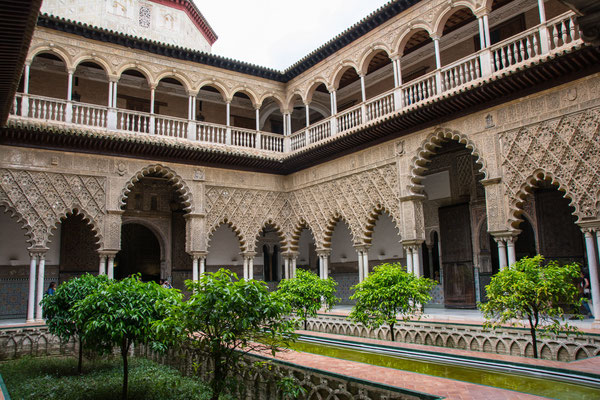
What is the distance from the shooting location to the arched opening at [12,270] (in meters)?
12.9

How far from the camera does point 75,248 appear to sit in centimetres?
1424

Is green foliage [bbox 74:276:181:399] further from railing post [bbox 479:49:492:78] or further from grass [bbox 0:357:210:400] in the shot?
railing post [bbox 479:49:492:78]

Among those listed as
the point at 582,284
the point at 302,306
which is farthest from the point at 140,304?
the point at 582,284

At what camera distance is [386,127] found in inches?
453

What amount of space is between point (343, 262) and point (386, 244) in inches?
84.0

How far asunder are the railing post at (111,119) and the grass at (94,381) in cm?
588

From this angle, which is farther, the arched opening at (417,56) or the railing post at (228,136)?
the railing post at (228,136)

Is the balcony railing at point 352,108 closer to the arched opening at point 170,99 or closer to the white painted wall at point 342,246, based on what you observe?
the arched opening at point 170,99

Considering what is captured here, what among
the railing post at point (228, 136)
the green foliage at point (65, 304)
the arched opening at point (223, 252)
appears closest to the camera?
the green foliage at point (65, 304)

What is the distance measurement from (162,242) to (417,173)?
28.9 feet

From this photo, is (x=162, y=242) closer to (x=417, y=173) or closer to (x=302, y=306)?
(x=302, y=306)

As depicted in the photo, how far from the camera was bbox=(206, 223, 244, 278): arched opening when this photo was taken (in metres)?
16.4

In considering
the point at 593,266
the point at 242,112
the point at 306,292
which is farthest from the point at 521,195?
the point at 242,112

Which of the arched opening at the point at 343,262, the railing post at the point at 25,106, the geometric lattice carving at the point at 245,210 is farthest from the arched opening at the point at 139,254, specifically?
the arched opening at the point at 343,262
